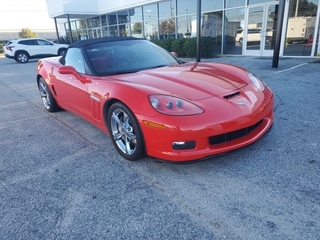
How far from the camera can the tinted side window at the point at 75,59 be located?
3440 millimetres

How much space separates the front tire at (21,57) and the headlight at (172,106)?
18.0 m

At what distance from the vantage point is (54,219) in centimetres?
196

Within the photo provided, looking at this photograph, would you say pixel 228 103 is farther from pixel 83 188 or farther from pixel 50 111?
pixel 50 111

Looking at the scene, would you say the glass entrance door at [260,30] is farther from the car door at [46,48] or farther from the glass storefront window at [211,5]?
the car door at [46,48]

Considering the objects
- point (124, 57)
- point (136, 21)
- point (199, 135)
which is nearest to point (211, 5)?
point (136, 21)

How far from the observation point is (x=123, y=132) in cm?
275

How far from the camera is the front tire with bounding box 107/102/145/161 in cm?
248

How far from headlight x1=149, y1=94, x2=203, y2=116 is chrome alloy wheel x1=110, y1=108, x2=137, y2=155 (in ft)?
1.25

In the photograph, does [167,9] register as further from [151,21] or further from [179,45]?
[179,45]

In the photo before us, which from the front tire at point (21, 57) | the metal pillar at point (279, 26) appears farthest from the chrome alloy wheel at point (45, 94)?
the front tire at point (21, 57)

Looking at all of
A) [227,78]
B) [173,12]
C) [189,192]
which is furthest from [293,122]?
[173,12]

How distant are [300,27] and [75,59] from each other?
9676 mm

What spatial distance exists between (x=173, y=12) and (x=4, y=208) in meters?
15.1

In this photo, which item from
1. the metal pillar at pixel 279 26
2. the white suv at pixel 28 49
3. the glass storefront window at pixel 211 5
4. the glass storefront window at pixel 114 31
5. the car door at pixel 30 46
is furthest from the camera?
the glass storefront window at pixel 114 31
